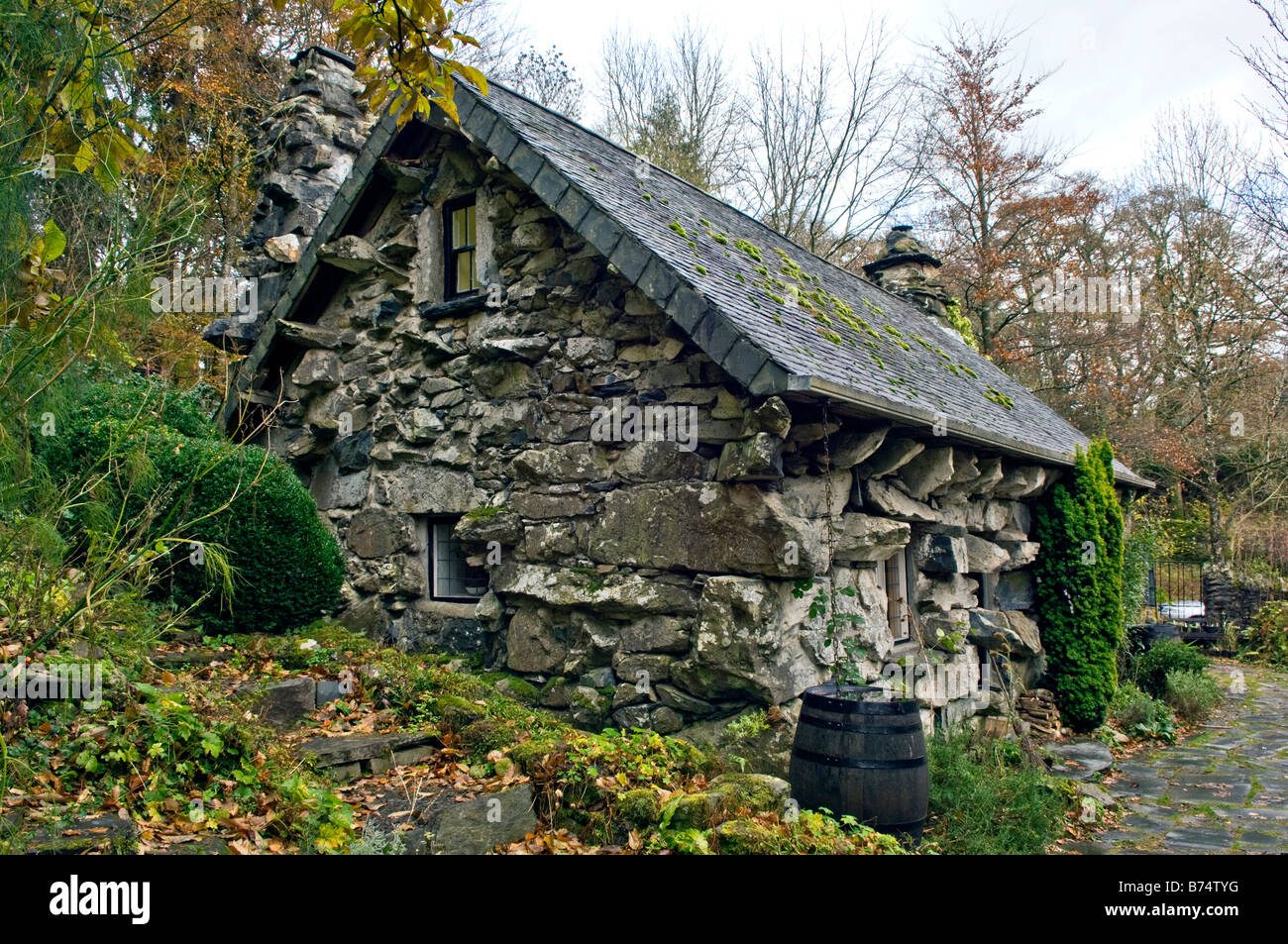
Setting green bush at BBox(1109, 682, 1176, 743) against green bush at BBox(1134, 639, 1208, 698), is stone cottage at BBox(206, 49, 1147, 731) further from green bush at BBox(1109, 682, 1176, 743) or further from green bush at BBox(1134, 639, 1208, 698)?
green bush at BBox(1134, 639, 1208, 698)

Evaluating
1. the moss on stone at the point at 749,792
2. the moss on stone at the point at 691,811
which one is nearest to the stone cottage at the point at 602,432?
the moss on stone at the point at 749,792

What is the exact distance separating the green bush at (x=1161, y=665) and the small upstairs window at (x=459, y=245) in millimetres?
9578

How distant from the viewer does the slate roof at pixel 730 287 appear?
18.3ft

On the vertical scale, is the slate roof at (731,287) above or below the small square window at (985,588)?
above

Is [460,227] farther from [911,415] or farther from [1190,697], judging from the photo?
[1190,697]

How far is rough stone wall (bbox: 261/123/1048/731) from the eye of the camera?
5793 mm

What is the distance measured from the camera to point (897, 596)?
25.1 ft

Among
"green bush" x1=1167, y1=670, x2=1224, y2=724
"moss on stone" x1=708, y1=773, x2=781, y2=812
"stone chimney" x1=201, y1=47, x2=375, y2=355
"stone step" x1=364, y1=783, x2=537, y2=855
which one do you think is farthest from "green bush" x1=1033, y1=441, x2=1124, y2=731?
"stone chimney" x1=201, y1=47, x2=375, y2=355

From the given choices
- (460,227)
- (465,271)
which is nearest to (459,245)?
(460,227)

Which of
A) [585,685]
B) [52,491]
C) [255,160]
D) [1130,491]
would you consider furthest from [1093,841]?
[255,160]

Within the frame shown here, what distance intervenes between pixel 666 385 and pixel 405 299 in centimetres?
286

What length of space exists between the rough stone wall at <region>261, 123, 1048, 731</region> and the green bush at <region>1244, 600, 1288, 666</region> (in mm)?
9702

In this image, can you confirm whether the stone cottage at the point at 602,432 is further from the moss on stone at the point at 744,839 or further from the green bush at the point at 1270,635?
the green bush at the point at 1270,635

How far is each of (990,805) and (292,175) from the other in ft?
27.6
